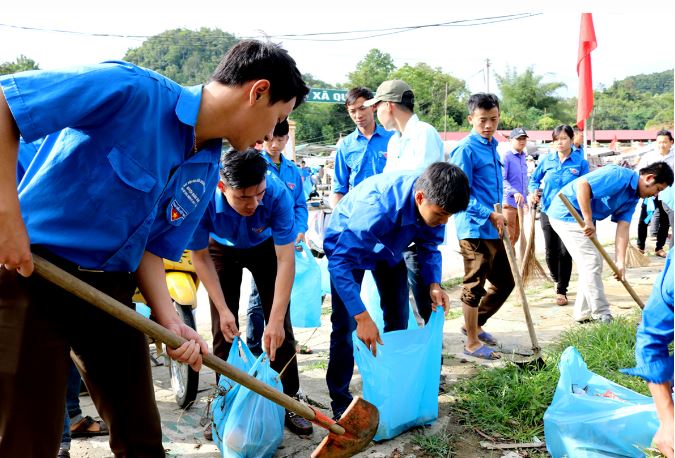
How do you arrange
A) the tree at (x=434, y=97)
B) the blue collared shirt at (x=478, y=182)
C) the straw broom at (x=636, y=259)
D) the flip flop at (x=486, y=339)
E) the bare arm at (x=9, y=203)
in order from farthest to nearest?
1. the tree at (x=434, y=97)
2. the straw broom at (x=636, y=259)
3. the flip flop at (x=486, y=339)
4. the blue collared shirt at (x=478, y=182)
5. the bare arm at (x=9, y=203)

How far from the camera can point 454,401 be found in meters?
3.38

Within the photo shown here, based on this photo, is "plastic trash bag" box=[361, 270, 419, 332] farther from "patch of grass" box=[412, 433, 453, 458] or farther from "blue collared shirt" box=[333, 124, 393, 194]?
"blue collared shirt" box=[333, 124, 393, 194]

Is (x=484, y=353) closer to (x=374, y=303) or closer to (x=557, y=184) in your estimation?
(x=374, y=303)

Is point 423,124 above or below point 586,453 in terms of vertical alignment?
above

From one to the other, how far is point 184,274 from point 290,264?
0.98m

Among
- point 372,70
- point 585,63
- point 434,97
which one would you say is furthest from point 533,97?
point 585,63

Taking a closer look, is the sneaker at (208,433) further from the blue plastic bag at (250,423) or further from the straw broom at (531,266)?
the straw broom at (531,266)

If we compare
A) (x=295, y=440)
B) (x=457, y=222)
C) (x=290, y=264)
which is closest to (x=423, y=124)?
(x=457, y=222)

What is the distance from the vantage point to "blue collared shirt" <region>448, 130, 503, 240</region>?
411cm

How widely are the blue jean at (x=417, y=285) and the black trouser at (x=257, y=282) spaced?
2.87 ft

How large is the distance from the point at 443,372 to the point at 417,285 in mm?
723

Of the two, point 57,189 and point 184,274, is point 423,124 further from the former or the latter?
point 57,189

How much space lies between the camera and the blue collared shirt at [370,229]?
2830 millimetres

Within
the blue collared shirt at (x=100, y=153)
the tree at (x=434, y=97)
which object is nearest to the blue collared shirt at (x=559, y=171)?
the blue collared shirt at (x=100, y=153)
